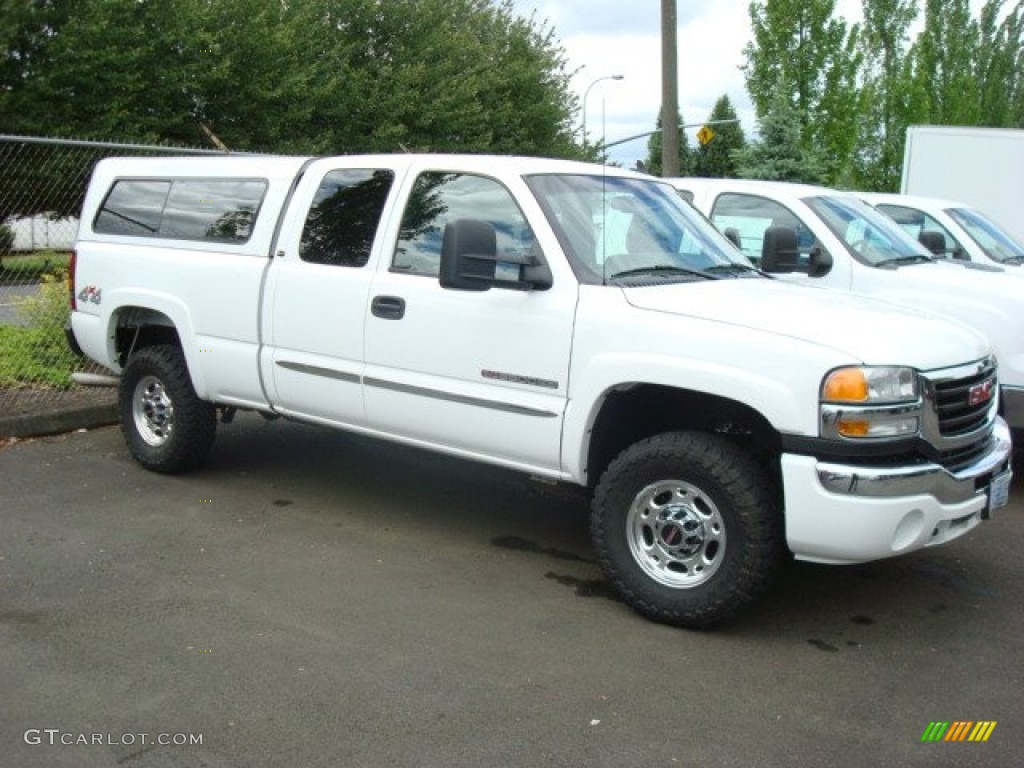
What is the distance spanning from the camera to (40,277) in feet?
32.3

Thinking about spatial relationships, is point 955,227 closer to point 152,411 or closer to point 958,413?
point 958,413

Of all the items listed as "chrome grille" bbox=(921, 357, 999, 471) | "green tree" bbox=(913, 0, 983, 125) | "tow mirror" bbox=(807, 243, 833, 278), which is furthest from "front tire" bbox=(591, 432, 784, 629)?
"green tree" bbox=(913, 0, 983, 125)

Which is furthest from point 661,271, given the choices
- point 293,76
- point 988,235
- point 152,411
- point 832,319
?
point 293,76

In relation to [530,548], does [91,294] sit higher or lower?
higher

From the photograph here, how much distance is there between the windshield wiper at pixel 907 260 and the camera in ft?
26.2

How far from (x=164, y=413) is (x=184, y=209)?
1296mm

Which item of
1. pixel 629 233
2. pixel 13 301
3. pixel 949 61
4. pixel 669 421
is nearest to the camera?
pixel 669 421

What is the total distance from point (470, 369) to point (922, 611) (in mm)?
2383

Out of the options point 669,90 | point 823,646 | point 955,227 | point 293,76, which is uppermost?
Result: point 293,76

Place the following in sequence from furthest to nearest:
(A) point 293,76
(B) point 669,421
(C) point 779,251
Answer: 1. (A) point 293,76
2. (C) point 779,251
3. (B) point 669,421

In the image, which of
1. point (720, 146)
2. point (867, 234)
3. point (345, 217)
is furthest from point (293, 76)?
point (720, 146)

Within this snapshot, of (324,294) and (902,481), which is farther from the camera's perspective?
(324,294)

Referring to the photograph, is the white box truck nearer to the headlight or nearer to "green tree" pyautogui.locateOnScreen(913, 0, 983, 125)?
"green tree" pyautogui.locateOnScreen(913, 0, 983, 125)

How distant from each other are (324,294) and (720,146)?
151 feet
